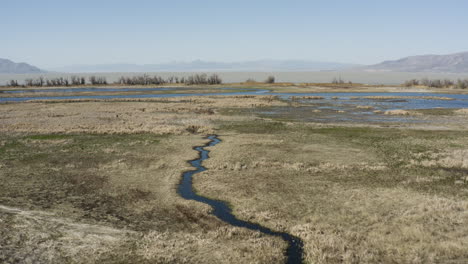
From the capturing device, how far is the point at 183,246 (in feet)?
49.3

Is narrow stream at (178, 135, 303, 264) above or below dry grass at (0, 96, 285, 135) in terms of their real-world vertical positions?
below

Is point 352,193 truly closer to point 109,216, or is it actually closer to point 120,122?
point 109,216

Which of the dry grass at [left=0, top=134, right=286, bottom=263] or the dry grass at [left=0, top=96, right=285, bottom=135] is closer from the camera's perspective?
the dry grass at [left=0, top=134, right=286, bottom=263]

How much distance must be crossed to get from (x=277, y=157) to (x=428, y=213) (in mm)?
14750

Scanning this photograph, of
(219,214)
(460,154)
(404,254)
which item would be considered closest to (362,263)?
(404,254)

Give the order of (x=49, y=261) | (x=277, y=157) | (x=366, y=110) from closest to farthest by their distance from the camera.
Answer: (x=49, y=261), (x=277, y=157), (x=366, y=110)

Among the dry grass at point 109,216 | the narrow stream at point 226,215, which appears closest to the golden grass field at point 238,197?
the dry grass at point 109,216

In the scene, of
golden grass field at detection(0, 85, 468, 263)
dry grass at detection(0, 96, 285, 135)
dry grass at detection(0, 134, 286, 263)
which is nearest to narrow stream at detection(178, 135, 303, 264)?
golden grass field at detection(0, 85, 468, 263)

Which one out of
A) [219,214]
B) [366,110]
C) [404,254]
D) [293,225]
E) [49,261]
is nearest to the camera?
[49,261]

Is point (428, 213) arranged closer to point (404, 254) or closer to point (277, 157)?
point (404, 254)

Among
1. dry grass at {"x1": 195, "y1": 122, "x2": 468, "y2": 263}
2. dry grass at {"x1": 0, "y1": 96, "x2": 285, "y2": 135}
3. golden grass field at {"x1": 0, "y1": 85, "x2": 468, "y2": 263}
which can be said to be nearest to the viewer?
golden grass field at {"x1": 0, "y1": 85, "x2": 468, "y2": 263}

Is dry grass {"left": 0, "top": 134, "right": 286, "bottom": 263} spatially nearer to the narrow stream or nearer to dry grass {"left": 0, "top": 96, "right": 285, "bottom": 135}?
the narrow stream

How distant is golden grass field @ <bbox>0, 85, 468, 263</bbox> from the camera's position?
14555mm

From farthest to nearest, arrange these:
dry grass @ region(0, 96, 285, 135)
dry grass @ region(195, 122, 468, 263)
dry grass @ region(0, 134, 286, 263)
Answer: dry grass @ region(0, 96, 285, 135) → dry grass @ region(195, 122, 468, 263) → dry grass @ region(0, 134, 286, 263)
